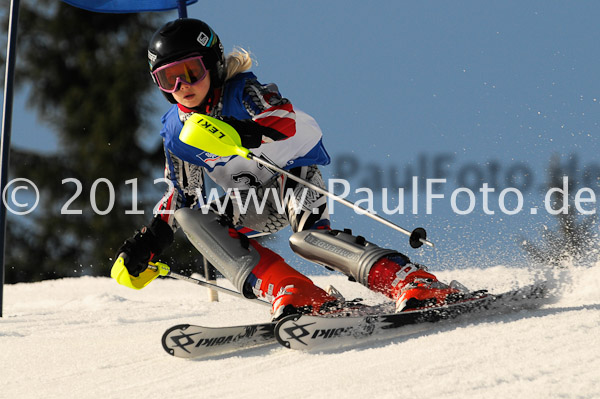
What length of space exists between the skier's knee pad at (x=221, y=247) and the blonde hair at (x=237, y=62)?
2.42 ft

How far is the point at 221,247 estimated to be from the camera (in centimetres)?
324

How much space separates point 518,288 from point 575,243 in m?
1.13

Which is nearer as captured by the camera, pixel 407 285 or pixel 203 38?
pixel 407 285

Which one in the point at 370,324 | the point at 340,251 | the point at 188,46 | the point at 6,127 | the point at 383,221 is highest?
the point at 188,46

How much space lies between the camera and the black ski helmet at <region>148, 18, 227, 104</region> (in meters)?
3.25

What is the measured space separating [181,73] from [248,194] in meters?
0.72

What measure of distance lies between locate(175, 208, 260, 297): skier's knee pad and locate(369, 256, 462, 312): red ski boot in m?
0.62

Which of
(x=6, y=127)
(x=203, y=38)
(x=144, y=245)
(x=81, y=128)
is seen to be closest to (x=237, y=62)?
(x=203, y=38)

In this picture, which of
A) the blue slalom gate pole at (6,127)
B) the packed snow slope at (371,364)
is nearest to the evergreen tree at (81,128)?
the blue slalom gate pole at (6,127)

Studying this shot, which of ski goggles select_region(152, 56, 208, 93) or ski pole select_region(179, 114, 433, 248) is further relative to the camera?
ski goggles select_region(152, 56, 208, 93)

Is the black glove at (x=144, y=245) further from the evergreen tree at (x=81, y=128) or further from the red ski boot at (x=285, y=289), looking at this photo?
the evergreen tree at (x=81, y=128)

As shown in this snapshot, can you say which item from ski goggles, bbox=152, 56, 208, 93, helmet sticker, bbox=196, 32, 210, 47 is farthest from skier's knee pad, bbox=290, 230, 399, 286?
helmet sticker, bbox=196, 32, 210, 47

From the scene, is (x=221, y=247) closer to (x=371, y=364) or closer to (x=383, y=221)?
(x=383, y=221)

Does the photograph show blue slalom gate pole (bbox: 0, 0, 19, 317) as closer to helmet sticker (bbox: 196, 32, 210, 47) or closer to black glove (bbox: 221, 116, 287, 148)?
helmet sticker (bbox: 196, 32, 210, 47)
